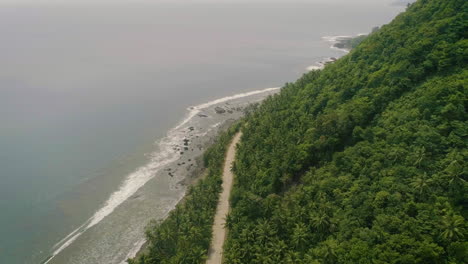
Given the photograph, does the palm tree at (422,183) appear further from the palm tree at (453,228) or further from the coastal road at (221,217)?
the coastal road at (221,217)

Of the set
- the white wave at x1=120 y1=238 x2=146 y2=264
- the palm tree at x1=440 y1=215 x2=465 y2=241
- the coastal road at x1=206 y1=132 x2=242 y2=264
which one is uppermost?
the palm tree at x1=440 y1=215 x2=465 y2=241

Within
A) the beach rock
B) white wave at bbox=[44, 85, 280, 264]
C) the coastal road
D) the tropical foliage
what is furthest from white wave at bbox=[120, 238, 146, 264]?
the beach rock

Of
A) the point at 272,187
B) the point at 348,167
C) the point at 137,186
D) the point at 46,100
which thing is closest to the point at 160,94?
the point at 46,100

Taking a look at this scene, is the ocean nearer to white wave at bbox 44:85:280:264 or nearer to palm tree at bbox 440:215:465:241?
white wave at bbox 44:85:280:264

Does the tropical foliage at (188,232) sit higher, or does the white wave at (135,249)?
the tropical foliage at (188,232)

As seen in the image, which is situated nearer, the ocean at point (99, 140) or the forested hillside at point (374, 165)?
the forested hillside at point (374, 165)

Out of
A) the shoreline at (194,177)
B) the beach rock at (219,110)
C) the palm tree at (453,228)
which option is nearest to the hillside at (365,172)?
the palm tree at (453,228)
